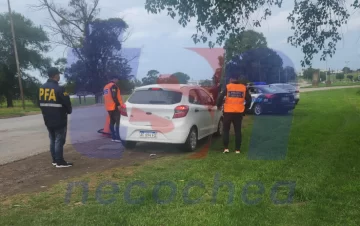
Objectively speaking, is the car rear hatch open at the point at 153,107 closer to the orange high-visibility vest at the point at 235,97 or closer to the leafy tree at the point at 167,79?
the leafy tree at the point at 167,79

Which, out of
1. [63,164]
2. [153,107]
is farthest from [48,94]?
[153,107]

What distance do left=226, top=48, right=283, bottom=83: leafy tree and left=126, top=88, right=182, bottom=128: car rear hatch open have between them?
152 cm

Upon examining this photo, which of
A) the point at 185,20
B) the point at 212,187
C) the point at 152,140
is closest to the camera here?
the point at 212,187

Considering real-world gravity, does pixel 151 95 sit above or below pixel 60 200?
above

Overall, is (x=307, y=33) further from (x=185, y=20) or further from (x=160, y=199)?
(x=160, y=199)

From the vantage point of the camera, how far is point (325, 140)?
9398mm

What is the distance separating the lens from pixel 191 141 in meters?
8.50

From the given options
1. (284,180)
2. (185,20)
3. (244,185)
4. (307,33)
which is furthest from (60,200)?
(307,33)

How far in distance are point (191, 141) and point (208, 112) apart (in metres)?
1.30

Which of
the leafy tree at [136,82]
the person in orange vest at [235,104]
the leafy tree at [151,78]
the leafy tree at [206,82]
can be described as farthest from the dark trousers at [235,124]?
the leafy tree at [136,82]

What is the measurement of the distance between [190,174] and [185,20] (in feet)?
14.3

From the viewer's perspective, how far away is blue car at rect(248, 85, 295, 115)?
17688 mm

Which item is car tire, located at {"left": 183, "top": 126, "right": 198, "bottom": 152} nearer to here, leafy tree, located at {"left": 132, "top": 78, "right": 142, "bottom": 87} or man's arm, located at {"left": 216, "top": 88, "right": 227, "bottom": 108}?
man's arm, located at {"left": 216, "top": 88, "right": 227, "bottom": 108}

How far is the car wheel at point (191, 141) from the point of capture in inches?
327
